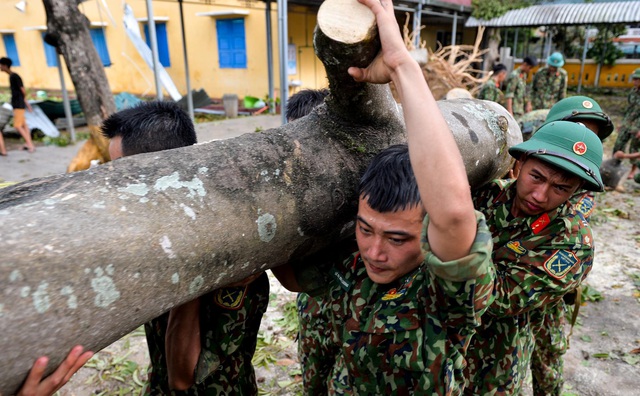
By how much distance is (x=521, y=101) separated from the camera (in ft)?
27.3

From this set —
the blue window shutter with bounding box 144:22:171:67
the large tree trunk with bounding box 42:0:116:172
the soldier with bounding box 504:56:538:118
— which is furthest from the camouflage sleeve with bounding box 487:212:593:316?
the blue window shutter with bounding box 144:22:171:67

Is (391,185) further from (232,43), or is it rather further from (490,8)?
(490,8)

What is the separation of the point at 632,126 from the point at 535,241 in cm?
723

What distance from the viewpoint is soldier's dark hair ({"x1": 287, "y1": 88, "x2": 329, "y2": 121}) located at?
2441 mm

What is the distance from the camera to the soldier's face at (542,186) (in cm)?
182

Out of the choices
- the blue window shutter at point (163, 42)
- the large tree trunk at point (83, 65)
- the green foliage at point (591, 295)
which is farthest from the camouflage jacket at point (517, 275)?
the blue window shutter at point (163, 42)

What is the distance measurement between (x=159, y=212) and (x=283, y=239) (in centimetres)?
42

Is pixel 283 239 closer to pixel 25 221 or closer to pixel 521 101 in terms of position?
pixel 25 221

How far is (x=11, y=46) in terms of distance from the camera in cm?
1802

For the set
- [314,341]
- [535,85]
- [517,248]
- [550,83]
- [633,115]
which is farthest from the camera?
[535,85]

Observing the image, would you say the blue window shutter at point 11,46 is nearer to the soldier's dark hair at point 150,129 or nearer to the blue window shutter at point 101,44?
the blue window shutter at point 101,44

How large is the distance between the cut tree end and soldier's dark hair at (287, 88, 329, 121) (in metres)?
1.07

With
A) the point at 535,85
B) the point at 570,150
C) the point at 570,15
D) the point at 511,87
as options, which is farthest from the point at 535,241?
the point at 570,15

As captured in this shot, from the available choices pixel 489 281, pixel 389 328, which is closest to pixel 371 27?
pixel 489 281
